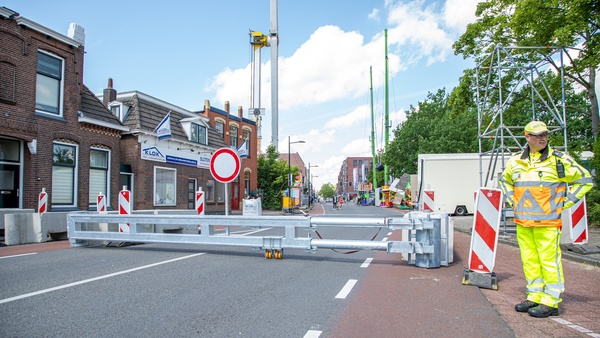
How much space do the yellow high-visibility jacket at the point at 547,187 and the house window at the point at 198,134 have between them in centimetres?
2277

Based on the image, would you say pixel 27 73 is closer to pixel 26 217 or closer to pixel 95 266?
pixel 26 217

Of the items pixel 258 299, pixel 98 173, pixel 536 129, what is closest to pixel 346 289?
pixel 258 299

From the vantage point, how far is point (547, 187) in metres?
4.36

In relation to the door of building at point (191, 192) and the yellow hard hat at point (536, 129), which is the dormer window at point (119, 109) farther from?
the yellow hard hat at point (536, 129)

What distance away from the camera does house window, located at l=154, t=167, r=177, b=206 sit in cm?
2195

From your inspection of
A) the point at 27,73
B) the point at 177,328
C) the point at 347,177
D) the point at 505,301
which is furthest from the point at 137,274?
the point at 347,177

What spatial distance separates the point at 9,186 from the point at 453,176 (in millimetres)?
20872

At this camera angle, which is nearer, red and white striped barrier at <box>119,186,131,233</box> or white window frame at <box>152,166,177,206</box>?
red and white striped barrier at <box>119,186,131,233</box>

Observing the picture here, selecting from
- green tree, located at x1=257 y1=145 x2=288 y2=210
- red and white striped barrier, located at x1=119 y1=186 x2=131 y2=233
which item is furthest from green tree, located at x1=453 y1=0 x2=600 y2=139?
green tree, located at x1=257 y1=145 x2=288 y2=210

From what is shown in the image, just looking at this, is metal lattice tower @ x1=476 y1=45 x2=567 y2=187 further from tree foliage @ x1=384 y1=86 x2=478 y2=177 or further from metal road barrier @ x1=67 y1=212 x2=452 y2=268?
tree foliage @ x1=384 y1=86 x2=478 y2=177

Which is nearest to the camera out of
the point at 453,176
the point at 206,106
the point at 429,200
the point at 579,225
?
the point at 579,225

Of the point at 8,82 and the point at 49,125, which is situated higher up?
the point at 8,82

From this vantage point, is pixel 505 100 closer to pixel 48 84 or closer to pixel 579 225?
pixel 579 225

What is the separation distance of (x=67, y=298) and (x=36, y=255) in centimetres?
450
